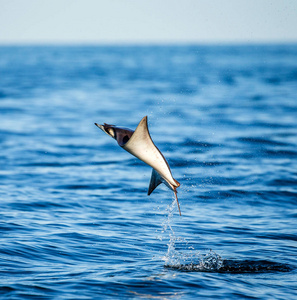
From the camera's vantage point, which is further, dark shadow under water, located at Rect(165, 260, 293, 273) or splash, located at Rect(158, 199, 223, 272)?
splash, located at Rect(158, 199, 223, 272)

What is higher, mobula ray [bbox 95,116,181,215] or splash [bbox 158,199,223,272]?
mobula ray [bbox 95,116,181,215]

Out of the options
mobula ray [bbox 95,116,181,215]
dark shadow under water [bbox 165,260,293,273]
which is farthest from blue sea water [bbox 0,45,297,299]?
mobula ray [bbox 95,116,181,215]

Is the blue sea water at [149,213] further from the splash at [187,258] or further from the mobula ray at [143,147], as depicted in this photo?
the mobula ray at [143,147]

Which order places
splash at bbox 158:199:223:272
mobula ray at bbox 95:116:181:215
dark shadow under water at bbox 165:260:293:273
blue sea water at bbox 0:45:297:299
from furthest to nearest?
splash at bbox 158:199:223:272, dark shadow under water at bbox 165:260:293:273, blue sea water at bbox 0:45:297:299, mobula ray at bbox 95:116:181:215

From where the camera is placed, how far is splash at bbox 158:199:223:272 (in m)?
9.03

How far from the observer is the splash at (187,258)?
9.03 metres

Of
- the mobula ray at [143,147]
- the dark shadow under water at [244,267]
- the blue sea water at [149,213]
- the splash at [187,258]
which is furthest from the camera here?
the splash at [187,258]

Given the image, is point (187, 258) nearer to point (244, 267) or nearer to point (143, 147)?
point (244, 267)

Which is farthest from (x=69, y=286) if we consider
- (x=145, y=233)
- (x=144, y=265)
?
(x=145, y=233)

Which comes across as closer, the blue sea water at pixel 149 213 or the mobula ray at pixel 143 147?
the mobula ray at pixel 143 147

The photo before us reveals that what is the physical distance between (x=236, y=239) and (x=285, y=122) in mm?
19057

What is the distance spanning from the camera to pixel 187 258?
9539 mm

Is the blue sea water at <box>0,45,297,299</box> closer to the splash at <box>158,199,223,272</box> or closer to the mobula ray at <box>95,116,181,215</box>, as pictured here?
the splash at <box>158,199,223,272</box>

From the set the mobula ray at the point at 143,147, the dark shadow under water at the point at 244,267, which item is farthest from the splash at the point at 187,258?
the mobula ray at the point at 143,147
